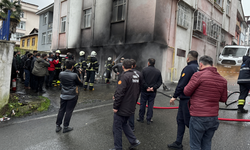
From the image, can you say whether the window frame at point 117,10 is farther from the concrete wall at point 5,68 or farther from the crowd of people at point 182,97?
the crowd of people at point 182,97

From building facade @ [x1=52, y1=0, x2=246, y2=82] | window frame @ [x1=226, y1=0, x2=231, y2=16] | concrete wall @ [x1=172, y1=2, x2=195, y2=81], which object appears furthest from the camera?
window frame @ [x1=226, y1=0, x2=231, y2=16]

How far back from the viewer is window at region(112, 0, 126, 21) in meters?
14.2

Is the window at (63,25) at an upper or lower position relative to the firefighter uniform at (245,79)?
upper

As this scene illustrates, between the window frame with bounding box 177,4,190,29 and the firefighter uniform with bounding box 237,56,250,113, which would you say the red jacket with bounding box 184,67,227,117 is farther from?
the window frame with bounding box 177,4,190,29

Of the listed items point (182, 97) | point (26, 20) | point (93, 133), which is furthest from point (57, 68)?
point (26, 20)

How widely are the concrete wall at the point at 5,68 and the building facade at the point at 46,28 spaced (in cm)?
2116

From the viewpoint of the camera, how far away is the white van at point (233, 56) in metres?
16.9

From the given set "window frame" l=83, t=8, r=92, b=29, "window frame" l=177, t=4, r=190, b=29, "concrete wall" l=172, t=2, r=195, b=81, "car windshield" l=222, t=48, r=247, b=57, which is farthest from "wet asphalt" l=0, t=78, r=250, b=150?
"car windshield" l=222, t=48, r=247, b=57

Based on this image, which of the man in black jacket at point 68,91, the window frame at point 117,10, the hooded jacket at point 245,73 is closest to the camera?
the man in black jacket at point 68,91

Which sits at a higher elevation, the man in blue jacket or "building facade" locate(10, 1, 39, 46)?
"building facade" locate(10, 1, 39, 46)

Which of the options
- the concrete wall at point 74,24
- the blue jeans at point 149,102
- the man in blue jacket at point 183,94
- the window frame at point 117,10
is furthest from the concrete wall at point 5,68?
the concrete wall at point 74,24

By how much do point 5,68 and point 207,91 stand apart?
572 cm

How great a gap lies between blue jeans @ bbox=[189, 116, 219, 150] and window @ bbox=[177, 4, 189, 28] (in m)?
13.5

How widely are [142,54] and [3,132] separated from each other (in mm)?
10676
